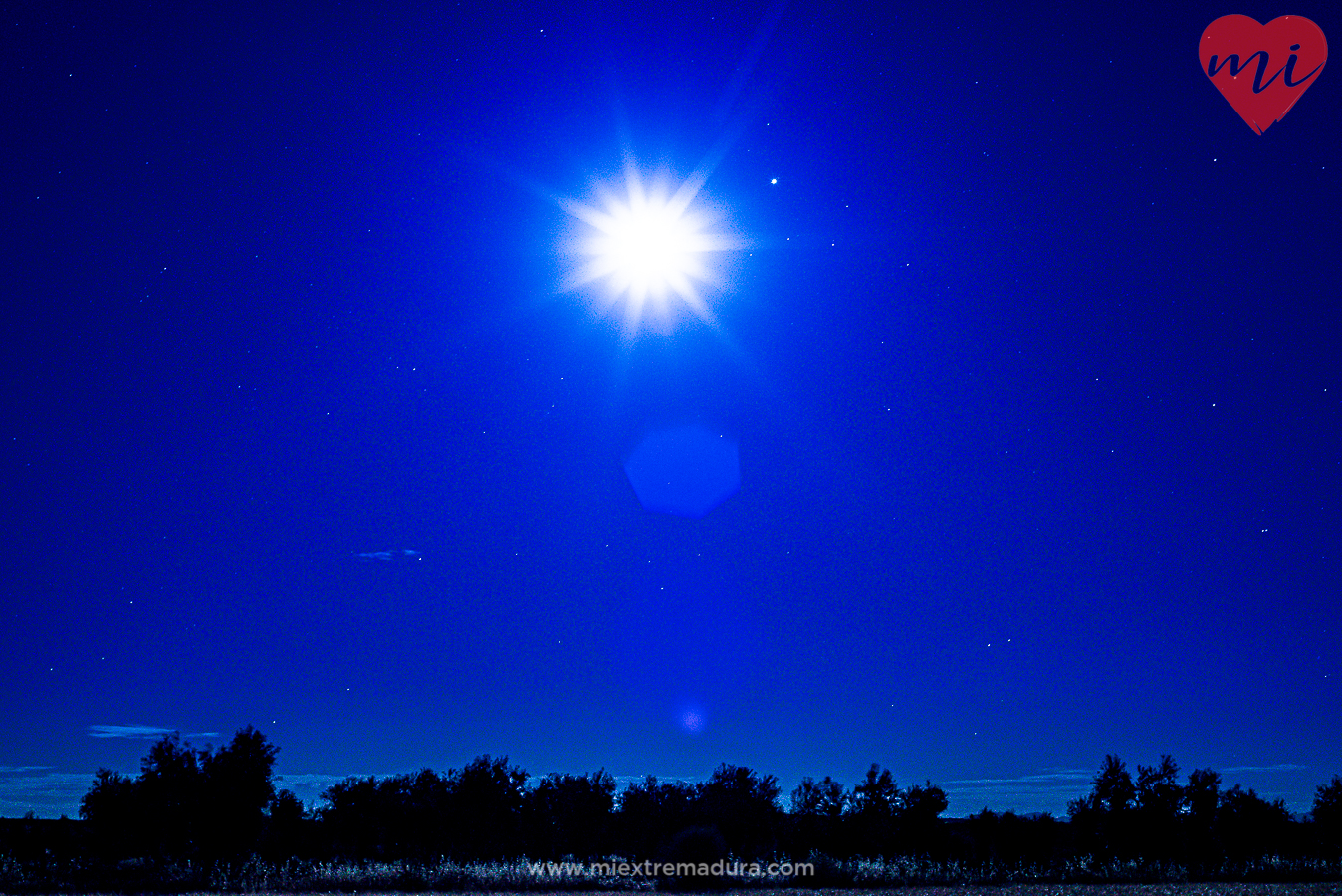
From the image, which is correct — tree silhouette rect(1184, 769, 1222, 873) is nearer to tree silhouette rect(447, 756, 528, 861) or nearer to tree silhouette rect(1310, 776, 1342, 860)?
tree silhouette rect(1310, 776, 1342, 860)

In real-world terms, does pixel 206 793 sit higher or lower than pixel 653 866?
higher

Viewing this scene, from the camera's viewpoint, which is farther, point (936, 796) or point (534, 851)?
point (534, 851)

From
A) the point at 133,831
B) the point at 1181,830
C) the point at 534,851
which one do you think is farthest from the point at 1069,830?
the point at 133,831

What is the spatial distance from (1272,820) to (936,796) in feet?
56.3

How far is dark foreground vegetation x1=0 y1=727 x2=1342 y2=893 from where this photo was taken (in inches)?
1150

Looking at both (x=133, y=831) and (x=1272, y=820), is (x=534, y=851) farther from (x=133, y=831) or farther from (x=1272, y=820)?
(x=1272, y=820)

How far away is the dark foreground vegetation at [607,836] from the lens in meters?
29.2

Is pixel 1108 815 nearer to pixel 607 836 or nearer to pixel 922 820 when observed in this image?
pixel 922 820

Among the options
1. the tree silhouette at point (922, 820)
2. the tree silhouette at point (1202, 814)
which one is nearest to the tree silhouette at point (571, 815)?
the tree silhouette at point (922, 820)

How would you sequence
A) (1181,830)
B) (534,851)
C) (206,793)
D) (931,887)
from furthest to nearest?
(534,851), (1181,830), (206,793), (931,887)

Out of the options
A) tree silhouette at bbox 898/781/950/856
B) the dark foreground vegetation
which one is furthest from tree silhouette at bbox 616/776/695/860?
tree silhouette at bbox 898/781/950/856

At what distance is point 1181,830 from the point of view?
147ft

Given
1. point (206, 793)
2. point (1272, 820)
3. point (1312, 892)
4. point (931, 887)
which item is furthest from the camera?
point (1272, 820)

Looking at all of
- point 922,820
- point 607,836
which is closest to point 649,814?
point 607,836
